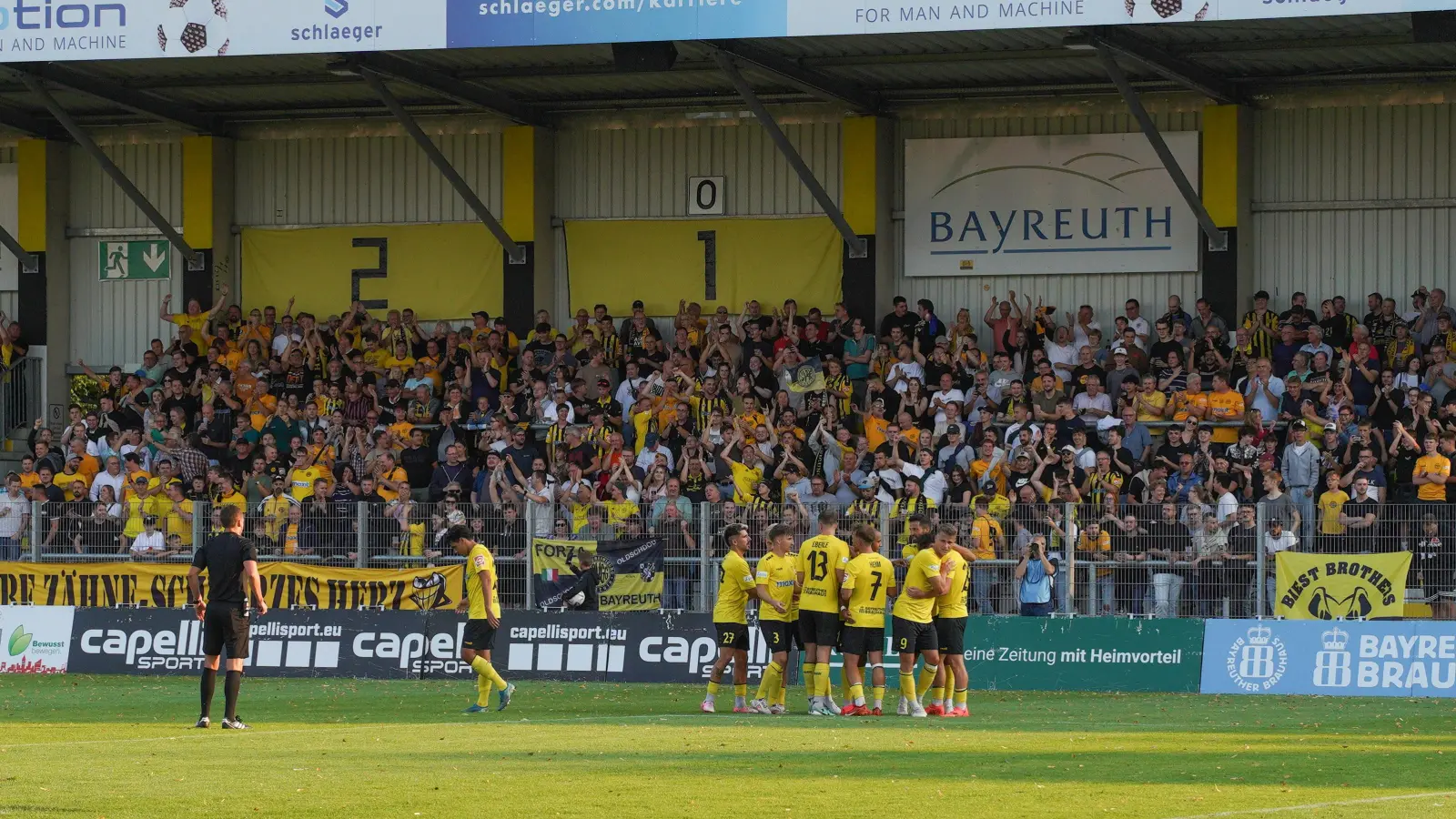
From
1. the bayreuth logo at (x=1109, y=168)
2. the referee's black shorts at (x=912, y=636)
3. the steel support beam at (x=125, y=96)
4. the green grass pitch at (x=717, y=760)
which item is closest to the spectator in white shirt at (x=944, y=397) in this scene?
the bayreuth logo at (x=1109, y=168)

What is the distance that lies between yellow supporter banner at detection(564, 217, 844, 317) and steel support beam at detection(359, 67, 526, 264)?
1056 millimetres

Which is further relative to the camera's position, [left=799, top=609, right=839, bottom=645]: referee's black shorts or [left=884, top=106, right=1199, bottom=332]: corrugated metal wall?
[left=884, top=106, right=1199, bottom=332]: corrugated metal wall

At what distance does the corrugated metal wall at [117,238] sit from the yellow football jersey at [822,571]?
19213 mm

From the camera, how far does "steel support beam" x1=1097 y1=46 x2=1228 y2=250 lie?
2567cm

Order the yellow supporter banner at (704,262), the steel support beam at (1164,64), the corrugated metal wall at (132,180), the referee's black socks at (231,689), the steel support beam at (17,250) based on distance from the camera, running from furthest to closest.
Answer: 1. the corrugated metal wall at (132,180)
2. the steel support beam at (17,250)
3. the yellow supporter banner at (704,262)
4. the steel support beam at (1164,64)
5. the referee's black socks at (231,689)

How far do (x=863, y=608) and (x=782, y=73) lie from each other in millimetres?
11722

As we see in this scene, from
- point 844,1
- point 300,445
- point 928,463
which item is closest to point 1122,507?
point 928,463

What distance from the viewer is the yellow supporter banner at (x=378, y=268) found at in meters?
33.2

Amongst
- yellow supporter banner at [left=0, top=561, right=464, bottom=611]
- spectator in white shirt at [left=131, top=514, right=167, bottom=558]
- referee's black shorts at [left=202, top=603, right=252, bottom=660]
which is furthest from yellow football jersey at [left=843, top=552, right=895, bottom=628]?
spectator in white shirt at [left=131, top=514, right=167, bottom=558]

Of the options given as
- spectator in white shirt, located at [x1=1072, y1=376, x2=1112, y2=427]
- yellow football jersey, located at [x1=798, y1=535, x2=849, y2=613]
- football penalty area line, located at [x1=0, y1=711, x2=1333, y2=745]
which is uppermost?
spectator in white shirt, located at [x1=1072, y1=376, x2=1112, y2=427]

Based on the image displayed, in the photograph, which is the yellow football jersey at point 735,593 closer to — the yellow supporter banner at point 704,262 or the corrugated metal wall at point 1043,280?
the corrugated metal wall at point 1043,280

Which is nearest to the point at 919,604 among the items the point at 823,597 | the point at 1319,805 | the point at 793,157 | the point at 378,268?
the point at 823,597

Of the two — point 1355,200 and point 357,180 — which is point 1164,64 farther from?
point 357,180

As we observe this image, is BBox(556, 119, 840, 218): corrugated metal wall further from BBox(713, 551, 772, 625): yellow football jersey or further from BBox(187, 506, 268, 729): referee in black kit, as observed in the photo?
BBox(187, 506, 268, 729): referee in black kit
